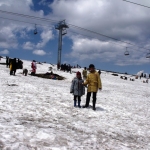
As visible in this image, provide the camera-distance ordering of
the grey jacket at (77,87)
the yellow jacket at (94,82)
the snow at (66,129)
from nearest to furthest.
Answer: the snow at (66,129), the yellow jacket at (94,82), the grey jacket at (77,87)

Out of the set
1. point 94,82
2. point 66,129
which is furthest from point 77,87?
point 66,129

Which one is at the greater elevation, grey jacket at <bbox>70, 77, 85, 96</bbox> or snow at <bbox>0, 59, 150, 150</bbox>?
grey jacket at <bbox>70, 77, 85, 96</bbox>

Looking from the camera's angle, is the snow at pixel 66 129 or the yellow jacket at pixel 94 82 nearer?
the snow at pixel 66 129

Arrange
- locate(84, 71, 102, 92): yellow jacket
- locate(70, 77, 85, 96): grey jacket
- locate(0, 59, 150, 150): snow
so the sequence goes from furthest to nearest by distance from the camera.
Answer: locate(70, 77, 85, 96): grey jacket → locate(84, 71, 102, 92): yellow jacket → locate(0, 59, 150, 150): snow

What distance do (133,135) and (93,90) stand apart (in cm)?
345

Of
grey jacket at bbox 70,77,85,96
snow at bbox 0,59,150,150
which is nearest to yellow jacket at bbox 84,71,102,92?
grey jacket at bbox 70,77,85,96

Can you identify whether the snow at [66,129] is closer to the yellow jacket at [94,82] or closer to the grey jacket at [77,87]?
the grey jacket at [77,87]

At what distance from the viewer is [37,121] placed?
7.62 m

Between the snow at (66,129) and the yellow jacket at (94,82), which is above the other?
the yellow jacket at (94,82)

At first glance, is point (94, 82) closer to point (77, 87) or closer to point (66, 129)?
point (77, 87)

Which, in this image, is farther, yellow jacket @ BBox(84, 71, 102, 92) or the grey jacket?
the grey jacket

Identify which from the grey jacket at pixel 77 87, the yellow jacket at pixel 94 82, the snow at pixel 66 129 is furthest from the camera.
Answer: the grey jacket at pixel 77 87

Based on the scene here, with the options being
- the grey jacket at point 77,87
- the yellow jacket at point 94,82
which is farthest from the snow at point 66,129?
the yellow jacket at point 94,82

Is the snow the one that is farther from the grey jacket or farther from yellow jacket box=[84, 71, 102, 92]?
yellow jacket box=[84, 71, 102, 92]
